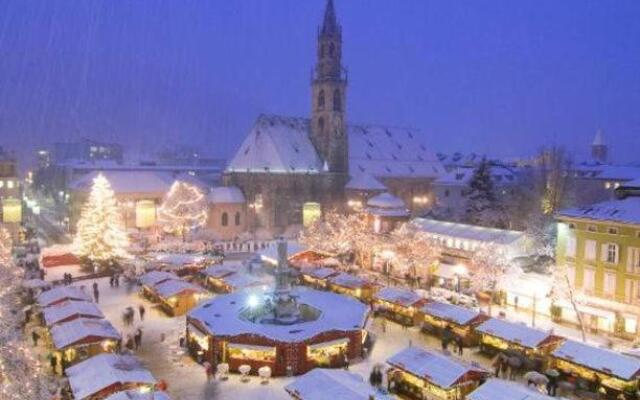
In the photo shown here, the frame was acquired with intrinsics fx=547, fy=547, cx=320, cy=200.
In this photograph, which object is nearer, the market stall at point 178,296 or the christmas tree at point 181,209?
the market stall at point 178,296

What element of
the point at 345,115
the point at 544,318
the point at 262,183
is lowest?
the point at 544,318

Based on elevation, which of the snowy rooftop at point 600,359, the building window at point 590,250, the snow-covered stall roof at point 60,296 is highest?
the building window at point 590,250

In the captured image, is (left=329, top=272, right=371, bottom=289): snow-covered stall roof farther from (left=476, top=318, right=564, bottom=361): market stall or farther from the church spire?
the church spire

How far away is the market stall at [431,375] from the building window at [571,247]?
52.7 ft

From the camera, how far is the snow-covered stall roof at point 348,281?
1522 inches

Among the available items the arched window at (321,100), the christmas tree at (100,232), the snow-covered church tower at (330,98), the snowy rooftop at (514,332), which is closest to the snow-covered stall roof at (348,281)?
the snowy rooftop at (514,332)

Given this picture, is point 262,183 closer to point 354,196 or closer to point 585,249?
point 354,196

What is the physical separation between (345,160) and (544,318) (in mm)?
38556

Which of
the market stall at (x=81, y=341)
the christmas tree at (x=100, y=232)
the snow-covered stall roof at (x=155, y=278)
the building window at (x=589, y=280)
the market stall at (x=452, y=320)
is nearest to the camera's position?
the market stall at (x=81, y=341)

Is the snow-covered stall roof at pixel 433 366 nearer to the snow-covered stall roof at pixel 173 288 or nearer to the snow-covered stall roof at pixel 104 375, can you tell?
the snow-covered stall roof at pixel 104 375

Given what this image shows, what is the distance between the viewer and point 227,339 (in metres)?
26.3

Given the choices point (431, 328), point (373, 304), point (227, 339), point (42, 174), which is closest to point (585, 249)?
point (431, 328)

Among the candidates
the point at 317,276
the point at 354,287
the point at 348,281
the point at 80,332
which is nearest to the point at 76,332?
the point at 80,332

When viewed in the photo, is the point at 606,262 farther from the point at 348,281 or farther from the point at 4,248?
the point at 4,248
